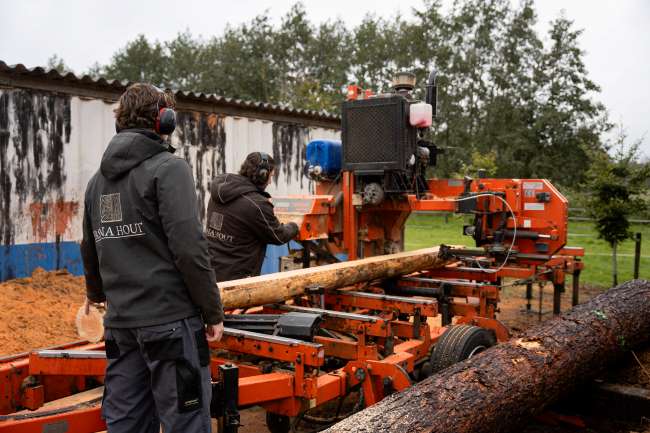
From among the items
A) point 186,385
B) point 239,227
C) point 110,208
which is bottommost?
point 186,385

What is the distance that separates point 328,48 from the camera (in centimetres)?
4122

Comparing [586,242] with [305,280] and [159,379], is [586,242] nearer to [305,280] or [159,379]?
[305,280]

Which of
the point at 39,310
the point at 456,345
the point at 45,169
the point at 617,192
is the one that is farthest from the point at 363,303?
the point at 617,192

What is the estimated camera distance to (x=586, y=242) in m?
18.2

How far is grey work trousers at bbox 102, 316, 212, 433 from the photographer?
2785 millimetres

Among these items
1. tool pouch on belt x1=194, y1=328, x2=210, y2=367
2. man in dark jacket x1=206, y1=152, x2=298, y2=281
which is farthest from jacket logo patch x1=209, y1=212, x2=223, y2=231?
tool pouch on belt x1=194, y1=328, x2=210, y2=367

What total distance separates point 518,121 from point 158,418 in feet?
104

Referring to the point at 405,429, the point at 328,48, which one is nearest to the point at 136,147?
the point at 405,429

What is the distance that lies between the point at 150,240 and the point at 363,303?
2.95m

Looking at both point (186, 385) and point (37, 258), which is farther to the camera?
point (37, 258)

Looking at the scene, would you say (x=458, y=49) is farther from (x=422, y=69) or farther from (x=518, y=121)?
(x=518, y=121)

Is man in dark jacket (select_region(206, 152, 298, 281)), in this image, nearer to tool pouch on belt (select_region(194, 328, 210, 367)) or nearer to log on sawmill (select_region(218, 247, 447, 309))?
log on sawmill (select_region(218, 247, 447, 309))

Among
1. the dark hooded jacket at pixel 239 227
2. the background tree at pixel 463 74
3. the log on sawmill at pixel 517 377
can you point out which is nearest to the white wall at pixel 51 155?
the dark hooded jacket at pixel 239 227

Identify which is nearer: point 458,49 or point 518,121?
point 518,121
